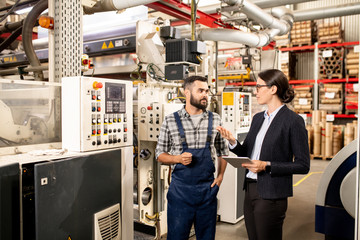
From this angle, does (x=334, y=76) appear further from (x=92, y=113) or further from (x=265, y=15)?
(x=92, y=113)

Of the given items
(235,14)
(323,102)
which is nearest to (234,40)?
(235,14)

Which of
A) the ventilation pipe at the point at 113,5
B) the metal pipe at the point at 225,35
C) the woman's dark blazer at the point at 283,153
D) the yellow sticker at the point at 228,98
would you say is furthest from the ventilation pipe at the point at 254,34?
the woman's dark blazer at the point at 283,153

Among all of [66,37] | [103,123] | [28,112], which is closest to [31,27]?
[66,37]

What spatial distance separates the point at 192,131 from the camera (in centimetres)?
255

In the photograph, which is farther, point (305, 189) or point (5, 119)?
point (305, 189)

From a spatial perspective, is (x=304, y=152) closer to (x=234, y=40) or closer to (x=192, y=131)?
(x=192, y=131)

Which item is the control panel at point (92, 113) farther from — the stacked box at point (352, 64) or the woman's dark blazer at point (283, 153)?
the stacked box at point (352, 64)

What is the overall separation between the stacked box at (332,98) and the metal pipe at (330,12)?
→ 1.99 meters

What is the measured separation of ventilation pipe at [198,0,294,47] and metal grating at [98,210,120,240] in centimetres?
295

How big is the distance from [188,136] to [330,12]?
20.0 ft

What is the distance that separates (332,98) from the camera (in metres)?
8.47

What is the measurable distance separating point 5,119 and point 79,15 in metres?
1.09

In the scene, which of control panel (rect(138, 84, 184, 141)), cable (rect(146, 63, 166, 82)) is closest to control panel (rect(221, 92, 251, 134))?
control panel (rect(138, 84, 184, 141))

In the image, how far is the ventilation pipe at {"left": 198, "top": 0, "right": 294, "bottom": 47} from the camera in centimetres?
462
